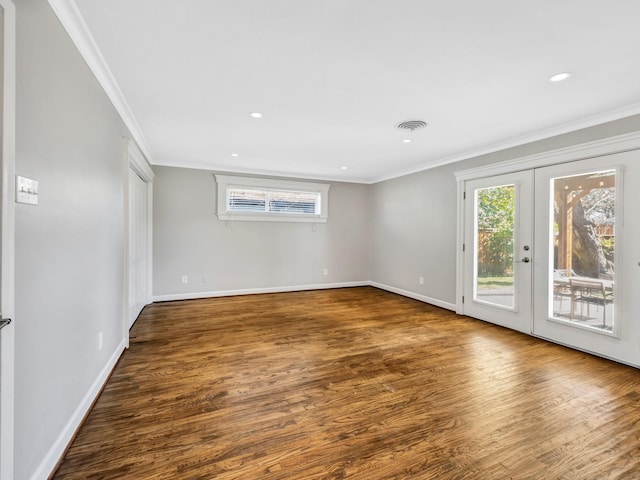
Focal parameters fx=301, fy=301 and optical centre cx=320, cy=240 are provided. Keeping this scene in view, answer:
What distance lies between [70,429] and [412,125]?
12.1 feet

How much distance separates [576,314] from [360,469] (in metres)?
3.01

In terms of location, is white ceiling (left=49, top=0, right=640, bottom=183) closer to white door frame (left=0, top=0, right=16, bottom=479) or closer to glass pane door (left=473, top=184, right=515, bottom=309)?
white door frame (left=0, top=0, right=16, bottom=479)

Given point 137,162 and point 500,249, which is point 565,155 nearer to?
point 500,249

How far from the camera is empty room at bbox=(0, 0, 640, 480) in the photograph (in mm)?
1503

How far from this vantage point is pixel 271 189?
5805 millimetres

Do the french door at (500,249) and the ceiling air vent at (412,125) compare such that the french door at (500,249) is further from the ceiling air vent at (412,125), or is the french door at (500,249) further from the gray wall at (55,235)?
the gray wall at (55,235)

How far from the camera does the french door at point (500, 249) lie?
363 centimetres

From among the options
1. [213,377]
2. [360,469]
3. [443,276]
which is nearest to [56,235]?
[213,377]

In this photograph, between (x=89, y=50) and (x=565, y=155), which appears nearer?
(x=89, y=50)

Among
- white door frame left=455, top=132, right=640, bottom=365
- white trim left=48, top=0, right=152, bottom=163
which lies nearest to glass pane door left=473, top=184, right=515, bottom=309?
white door frame left=455, top=132, right=640, bottom=365

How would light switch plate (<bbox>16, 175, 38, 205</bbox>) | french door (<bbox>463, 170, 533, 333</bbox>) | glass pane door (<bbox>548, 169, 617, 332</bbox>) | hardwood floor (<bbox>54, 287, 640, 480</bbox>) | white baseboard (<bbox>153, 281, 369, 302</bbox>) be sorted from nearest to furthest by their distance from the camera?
light switch plate (<bbox>16, 175, 38, 205</bbox>), hardwood floor (<bbox>54, 287, 640, 480</bbox>), glass pane door (<bbox>548, 169, 617, 332</bbox>), french door (<bbox>463, 170, 533, 333</bbox>), white baseboard (<bbox>153, 281, 369, 302</bbox>)

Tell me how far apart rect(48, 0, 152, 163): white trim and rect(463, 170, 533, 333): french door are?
4.25 metres

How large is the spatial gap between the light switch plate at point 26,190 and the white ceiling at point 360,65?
0.95 meters

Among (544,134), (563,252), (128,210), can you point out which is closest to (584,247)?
(563,252)
